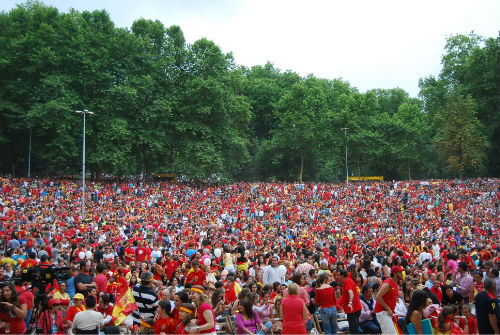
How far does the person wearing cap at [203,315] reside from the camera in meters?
6.39

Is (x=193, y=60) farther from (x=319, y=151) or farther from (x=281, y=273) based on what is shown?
(x=281, y=273)

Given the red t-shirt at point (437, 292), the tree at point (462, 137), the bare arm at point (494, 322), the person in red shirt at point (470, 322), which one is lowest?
the person in red shirt at point (470, 322)

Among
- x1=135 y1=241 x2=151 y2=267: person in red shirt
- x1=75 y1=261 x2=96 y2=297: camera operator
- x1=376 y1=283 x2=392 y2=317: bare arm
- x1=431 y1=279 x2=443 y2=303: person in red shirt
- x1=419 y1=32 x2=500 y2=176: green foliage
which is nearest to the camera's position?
x1=376 y1=283 x2=392 y2=317: bare arm

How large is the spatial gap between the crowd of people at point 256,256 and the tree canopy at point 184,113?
5019mm

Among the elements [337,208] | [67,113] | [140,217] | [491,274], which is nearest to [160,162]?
[67,113]

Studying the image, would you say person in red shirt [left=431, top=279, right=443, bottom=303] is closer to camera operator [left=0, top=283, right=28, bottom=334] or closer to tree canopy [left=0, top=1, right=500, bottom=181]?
camera operator [left=0, top=283, right=28, bottom=334]

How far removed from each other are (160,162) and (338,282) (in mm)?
35239

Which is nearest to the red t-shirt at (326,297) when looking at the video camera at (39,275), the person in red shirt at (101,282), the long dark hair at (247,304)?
the long dark hair at (247,304)

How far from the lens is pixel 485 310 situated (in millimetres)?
7188

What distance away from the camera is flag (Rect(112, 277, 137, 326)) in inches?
331

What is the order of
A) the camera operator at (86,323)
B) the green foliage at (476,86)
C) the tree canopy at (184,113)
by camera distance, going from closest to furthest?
the camera operator at (86,323) < the tree canopy at (184,113) < the green foliage at (476,86)

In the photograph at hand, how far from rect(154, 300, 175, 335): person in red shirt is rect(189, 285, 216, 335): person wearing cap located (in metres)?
0.44

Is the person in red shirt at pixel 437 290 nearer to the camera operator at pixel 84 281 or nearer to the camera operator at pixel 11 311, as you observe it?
the camera operator at pixel 84 281

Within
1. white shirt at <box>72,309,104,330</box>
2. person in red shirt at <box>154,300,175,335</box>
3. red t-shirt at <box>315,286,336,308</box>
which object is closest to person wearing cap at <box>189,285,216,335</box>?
person in red shirt at <box>154,300,175,335</box>
